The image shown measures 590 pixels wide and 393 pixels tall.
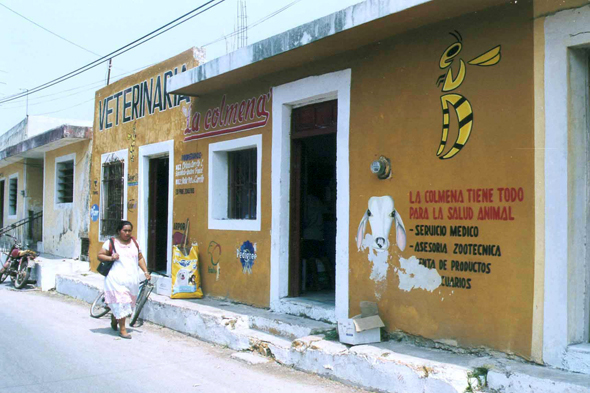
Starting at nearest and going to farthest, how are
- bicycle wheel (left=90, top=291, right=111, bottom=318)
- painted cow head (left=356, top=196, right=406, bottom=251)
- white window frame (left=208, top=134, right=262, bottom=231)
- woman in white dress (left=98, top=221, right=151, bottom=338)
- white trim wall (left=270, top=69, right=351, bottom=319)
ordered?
painted cow head (left=356, top=196, right=406, bottom=251) → white trim wall (left=270, top=69, right=351, bottom=319) → woman in white dress (left=98, top=221, right=151, bottom=338) → white window frame (left=208, top=134, right=262, bottom=231) → bicycle wheel (left=90, top=291, right=111, bottom=318)

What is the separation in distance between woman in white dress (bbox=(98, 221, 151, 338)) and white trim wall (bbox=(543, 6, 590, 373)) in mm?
5392

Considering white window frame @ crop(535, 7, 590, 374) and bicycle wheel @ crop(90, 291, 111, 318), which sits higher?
white window frame @ crop(535, 7, 590, 374)

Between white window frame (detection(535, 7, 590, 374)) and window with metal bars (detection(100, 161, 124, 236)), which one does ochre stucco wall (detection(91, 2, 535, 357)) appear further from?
window with metal bars (detection(100, 161, 124, 236))

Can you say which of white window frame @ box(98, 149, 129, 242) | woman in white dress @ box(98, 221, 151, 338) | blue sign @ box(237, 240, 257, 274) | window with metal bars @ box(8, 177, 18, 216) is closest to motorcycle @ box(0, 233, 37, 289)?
white window frame @ box(98, 149, 129, 242)

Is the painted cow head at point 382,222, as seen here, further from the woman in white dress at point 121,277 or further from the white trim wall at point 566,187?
the woman in white dress at point 121,277

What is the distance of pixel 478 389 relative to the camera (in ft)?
14.7

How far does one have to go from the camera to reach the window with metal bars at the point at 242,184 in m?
8.52

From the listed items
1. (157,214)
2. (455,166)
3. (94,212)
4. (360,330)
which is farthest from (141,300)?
(455,166)

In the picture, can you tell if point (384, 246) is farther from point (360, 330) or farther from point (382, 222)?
point (360, 330)

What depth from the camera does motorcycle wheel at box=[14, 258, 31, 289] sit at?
13.1 meters

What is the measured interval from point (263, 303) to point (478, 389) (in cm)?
382

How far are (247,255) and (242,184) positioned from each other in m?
1.24

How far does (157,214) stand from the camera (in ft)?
36.6

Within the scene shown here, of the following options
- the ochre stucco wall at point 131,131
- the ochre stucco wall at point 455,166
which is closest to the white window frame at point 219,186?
the ochre stucco wall at point 131,131
